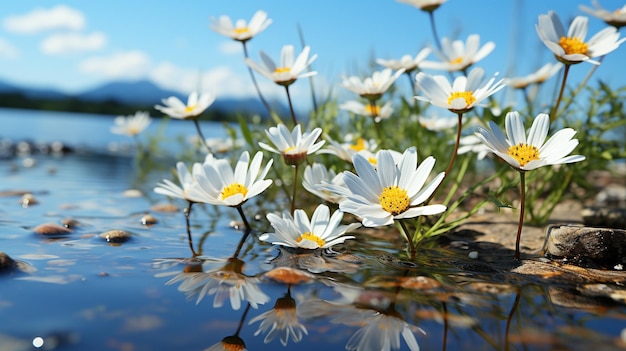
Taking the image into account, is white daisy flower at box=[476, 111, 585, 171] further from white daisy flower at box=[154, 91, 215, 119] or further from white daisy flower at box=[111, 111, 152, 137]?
white daisy flower at box=[111, 111, 152, 137]

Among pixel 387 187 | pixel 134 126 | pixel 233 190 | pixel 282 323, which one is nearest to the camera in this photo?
pixel 282 323

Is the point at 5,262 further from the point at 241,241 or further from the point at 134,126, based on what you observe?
the point at 134,126

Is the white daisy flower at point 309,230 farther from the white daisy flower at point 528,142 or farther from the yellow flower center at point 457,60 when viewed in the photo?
the yellow flower center at point 457,60

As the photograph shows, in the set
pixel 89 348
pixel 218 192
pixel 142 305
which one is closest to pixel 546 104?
pixel 218 192

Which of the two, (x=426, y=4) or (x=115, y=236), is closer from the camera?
(x=115, y=236)

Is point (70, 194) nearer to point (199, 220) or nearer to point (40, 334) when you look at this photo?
point (199, 220)

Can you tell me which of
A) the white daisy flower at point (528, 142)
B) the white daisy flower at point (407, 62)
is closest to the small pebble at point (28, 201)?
the white daisy flower at point (407, 62)

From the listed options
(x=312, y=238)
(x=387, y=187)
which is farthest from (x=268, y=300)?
(x=387, y=187)
